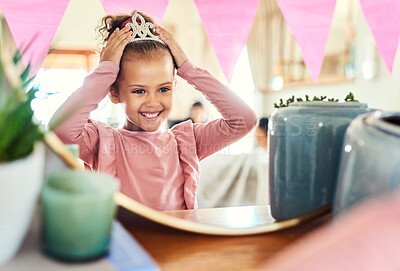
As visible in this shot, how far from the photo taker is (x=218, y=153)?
1.77ft

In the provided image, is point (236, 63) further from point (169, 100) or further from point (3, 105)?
point (3, 105)

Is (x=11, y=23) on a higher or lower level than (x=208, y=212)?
higher

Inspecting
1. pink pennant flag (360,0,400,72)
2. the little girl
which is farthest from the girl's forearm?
pink pennant flag (360,0,400,72)

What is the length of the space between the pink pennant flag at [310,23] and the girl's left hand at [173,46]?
0.22m

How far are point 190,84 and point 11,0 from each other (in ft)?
0.88

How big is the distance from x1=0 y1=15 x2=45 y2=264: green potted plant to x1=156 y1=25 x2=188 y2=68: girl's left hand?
0.24 meters

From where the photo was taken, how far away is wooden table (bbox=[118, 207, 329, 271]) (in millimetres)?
340

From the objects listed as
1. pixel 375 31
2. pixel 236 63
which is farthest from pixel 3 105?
pixel 375 31

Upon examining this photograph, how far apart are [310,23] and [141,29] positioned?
1.05 ft

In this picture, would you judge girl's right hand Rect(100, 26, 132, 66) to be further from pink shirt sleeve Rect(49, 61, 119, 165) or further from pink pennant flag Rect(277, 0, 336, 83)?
pink pennant flag Rect(277, 0, 336, 83)

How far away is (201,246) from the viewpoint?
14.9 inches

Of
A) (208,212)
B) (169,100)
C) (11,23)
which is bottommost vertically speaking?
(208,212)

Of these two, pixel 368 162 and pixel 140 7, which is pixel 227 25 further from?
pixel 368 162

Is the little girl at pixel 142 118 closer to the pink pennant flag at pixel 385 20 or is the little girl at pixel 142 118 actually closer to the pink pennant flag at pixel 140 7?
the pink pennant flag at pixel 140 7
